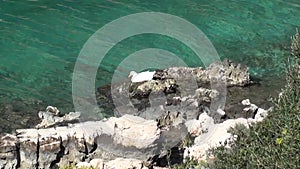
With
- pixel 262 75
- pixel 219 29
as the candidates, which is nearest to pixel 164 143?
pixel 262 75

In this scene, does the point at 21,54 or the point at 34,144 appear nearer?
the point at 34,144

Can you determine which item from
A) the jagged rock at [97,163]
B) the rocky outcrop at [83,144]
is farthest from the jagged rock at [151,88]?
the jagged rock at [97,163]

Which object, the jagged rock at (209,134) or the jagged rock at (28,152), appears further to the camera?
the jagged rock at (28,152)

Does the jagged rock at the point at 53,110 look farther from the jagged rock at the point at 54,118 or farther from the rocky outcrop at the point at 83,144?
the rocky outcrop at the point at 83,144

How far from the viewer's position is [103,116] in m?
17.2

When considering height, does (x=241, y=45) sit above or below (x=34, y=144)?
above

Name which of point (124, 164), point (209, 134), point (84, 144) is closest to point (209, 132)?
point (209, 134)

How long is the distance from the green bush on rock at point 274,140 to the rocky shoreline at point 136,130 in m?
0.89

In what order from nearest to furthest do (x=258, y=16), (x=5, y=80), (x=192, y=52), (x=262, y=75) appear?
(x=5, y=80) < (x=262, y=75) < (x=192, y=52) < (x=258, y=16)

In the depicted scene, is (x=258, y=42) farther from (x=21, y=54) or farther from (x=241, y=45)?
(x=21, y=54)

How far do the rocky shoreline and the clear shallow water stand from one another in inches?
72.4

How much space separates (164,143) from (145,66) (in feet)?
27.3

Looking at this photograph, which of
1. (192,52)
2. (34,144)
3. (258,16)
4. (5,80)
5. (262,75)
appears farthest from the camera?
(258,16)

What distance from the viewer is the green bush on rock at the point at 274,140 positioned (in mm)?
9023
